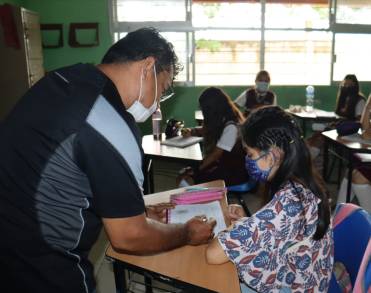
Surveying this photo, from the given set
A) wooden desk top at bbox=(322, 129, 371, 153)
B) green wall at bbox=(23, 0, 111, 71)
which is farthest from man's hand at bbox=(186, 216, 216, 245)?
green wall at bbox=(23, 0, 111, 71)

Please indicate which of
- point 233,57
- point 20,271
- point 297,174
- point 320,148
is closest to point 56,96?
point 20,271

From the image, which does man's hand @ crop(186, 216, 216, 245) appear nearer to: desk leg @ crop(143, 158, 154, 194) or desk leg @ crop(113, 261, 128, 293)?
desk leg @ crop(113, 261, 128, 293)

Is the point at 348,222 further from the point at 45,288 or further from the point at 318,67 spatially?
the point at 318,67

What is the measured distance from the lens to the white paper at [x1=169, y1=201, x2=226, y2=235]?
145 cm

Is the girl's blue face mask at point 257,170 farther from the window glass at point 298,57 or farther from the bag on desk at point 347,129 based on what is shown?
the window glass at point 298,57

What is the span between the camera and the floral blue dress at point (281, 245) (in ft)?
3.75

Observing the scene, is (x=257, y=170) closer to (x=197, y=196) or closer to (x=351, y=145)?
(x=197, y=196)

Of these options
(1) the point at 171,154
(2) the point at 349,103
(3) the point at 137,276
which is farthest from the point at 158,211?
(2) the point at 349,103

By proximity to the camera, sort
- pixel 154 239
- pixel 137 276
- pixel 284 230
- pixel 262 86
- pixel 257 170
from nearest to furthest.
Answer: pixel 154 239
pixel 284 230
pixel 257 170
pixel 137 276
pixel 262 86

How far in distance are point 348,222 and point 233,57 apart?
4.68 m

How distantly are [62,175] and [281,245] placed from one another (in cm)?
72

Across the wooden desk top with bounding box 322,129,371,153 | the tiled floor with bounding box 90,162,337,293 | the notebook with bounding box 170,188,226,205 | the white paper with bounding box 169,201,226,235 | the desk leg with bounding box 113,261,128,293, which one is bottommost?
the tiled floor with bounding box 90,162,337,293

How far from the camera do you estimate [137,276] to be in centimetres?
239

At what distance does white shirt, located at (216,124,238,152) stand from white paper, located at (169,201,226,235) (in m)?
1.14
